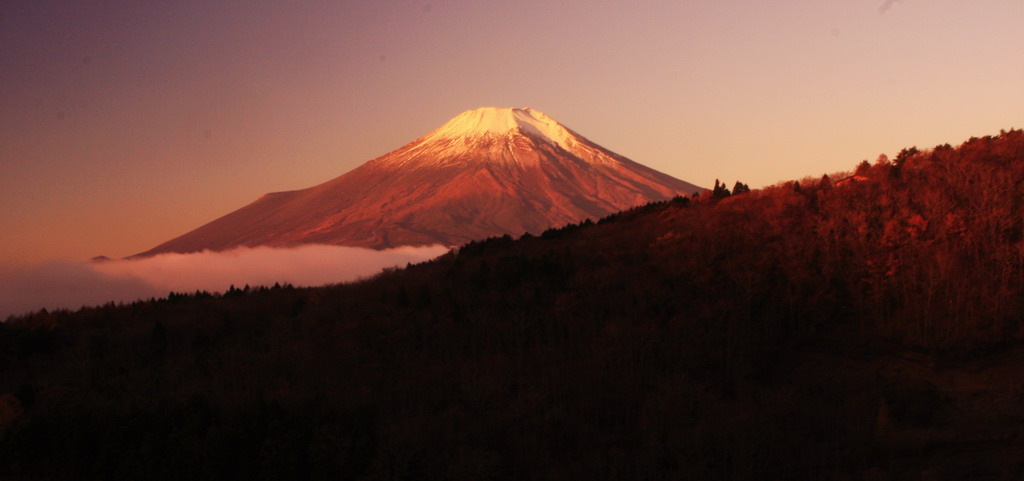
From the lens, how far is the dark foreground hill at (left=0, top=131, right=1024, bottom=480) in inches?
726

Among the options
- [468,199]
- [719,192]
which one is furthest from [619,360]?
[468,199]

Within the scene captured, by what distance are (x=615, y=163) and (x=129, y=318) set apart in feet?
568

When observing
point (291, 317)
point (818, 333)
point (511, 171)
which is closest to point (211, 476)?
point (291, 317)

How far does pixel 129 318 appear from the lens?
1154 inches

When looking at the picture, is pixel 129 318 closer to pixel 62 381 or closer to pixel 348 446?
pixel 62 381

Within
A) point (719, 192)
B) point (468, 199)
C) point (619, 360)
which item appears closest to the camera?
point (619, 360)

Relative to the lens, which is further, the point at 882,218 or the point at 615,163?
the point at 615,163

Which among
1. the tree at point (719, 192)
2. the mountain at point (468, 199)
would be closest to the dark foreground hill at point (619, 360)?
the tree at point (719, 192)

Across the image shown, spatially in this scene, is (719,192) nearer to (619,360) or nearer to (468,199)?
(619,360)

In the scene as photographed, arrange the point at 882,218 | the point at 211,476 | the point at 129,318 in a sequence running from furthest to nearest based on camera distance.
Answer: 1. the point at 129,318
2. the point at 882,218
3. the point at 211,476

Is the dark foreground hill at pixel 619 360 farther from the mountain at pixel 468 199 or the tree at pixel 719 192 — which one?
the mountain at pixel 468 199

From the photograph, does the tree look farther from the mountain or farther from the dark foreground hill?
the mountain

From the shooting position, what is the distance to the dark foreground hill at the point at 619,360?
18438 millimetres

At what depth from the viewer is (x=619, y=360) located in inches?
955
